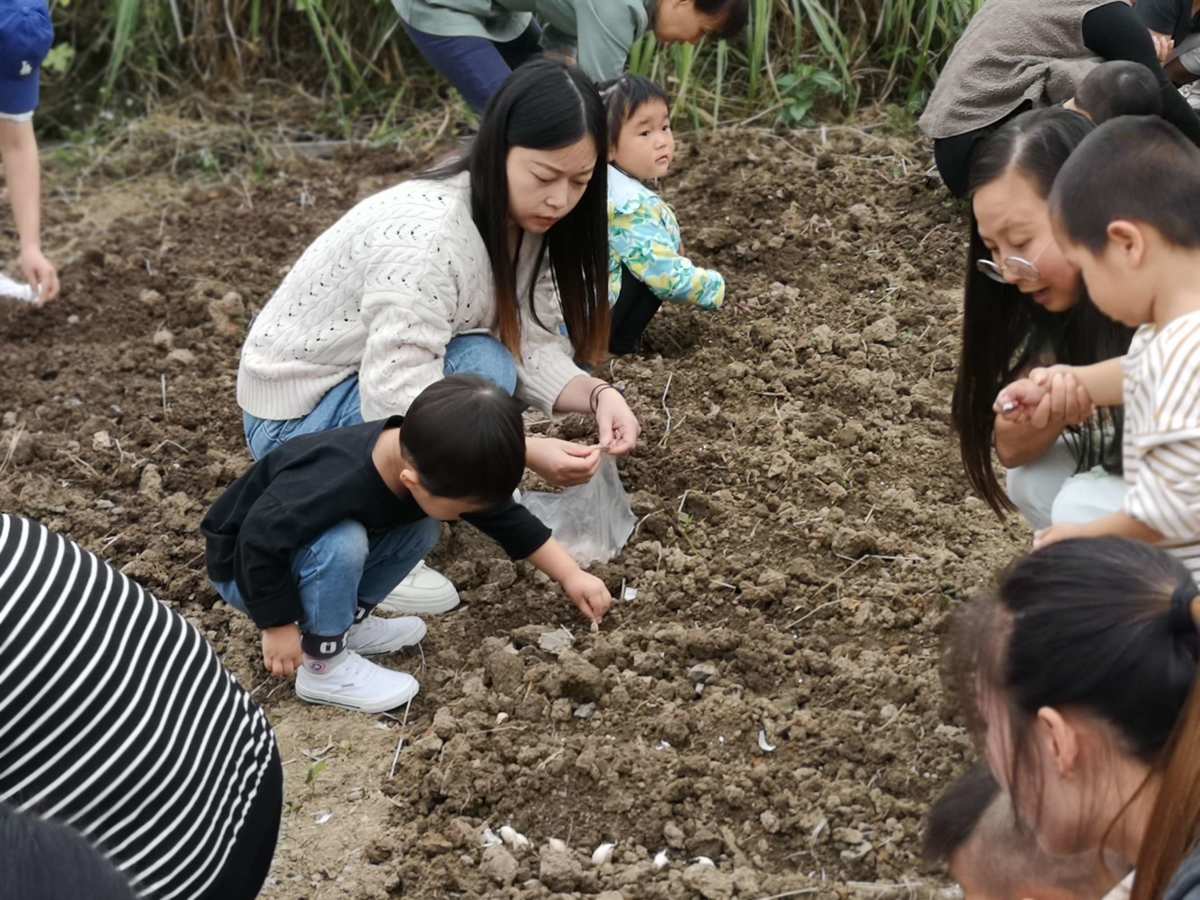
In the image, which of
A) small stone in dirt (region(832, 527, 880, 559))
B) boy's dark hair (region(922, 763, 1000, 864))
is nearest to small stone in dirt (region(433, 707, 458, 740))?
small stone in dirt (region(832, 527, 880, 559))

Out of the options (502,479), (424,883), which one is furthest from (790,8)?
(424,883)

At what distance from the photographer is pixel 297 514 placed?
101 inches

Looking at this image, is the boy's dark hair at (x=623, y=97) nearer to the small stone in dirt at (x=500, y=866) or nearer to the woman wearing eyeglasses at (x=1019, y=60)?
the woman wearing eyeglasses at (x=1019, y=60)

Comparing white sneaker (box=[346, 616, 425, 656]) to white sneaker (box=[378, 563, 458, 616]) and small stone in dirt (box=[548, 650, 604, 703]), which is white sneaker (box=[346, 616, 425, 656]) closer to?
white sneaker (box=[378, 563, 458, 616])

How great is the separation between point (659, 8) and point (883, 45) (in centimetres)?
169

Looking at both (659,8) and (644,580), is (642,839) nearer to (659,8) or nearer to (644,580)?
(644,580)

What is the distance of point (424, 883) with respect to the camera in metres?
2.37

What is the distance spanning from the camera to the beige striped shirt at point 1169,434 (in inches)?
78.7

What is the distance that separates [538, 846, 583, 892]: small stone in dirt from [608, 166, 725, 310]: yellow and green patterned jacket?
159 centimetres

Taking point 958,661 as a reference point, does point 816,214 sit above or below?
below

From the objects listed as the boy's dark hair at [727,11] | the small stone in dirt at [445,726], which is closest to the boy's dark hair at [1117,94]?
the boy's dark hair at [727,11]

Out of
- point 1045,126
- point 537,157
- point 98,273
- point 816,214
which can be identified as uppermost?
point 1045,126

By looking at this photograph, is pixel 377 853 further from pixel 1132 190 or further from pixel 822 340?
pixel 822 340

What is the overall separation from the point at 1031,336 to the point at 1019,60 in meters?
1.68
